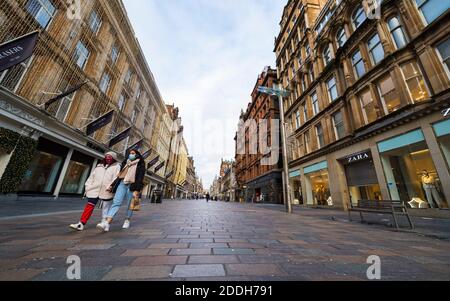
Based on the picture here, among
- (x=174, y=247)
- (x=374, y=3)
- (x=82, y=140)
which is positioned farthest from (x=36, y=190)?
(x=374, y=3)

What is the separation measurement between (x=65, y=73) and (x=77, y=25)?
3612 mm

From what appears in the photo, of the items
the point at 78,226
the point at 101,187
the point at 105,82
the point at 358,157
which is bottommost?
the point at 78,226

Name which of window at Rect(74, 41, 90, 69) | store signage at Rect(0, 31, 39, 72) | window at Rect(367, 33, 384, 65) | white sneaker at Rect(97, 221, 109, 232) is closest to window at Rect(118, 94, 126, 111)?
window at Rect(74, 41, 90, 69)

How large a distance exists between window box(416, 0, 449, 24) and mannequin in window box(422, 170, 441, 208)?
7211mm

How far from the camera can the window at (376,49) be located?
1110 centimetres

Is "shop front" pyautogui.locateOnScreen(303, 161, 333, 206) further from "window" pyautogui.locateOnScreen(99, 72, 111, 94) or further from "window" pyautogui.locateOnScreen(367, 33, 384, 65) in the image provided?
"window" pyautogui.locateOnScreen(99, 72, 111, 94)

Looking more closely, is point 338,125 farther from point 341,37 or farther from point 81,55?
point 81,55

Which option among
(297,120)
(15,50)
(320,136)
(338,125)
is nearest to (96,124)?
(15,50)

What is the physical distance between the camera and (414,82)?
929cm

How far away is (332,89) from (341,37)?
3.99 m

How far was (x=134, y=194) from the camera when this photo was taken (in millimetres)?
4523

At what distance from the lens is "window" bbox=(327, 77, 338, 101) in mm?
14891

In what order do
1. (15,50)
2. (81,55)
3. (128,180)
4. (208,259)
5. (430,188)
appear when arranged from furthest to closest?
(81,55)
(430,188)
(15,50)
(128,180)
(208,259)

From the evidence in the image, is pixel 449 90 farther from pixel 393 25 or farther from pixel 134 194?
pixel 134 194
